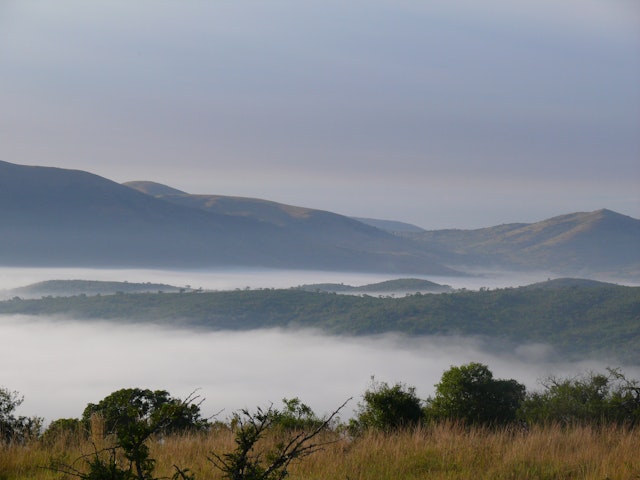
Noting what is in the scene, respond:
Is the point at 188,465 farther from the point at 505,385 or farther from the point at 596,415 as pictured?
A: the point at 505,385

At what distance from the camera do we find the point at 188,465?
471 inches

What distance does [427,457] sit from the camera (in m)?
12.6

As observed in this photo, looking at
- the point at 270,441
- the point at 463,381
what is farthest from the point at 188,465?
the point at 463,381

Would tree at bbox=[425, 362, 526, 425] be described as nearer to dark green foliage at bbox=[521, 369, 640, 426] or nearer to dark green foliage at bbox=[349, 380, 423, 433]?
dark green foliage at bbox=[521, 369, 640, 426]

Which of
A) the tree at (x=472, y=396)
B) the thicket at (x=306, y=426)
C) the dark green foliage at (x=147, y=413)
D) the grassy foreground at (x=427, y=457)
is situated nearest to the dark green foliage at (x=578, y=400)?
the thicket at (x=306, y=426)

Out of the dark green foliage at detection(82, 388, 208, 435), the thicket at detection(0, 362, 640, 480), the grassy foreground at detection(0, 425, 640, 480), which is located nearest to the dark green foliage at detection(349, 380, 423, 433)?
the thicket at detection(0, 362, 640, 480)

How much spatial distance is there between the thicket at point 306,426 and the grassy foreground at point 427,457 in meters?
0.06

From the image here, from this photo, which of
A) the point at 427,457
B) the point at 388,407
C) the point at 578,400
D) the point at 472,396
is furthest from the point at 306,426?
the point at 578,400

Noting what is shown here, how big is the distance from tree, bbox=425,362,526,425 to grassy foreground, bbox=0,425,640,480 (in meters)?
15.3

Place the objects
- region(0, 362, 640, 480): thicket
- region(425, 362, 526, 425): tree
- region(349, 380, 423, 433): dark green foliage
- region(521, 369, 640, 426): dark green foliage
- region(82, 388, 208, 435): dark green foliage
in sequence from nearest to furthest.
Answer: region(0, 362, 640, 480): thicket → region(82, 388, 208, 435): dark green foliage → region(349, 380, 423, 433): dark green foliage → region(521, 369, 640, 426): dark green foliage → region(425, 362, 526, 425): tree

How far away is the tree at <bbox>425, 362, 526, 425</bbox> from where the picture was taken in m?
29.8

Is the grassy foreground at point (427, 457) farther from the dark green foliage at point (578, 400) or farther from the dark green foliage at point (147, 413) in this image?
the dark green foliage at point (578, 400)

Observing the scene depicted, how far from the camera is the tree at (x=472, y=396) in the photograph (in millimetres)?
29766

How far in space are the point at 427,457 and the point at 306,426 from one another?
5650 millimetres
